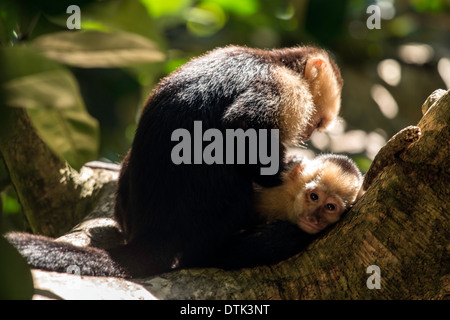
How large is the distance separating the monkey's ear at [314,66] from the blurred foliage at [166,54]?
2.93 feet

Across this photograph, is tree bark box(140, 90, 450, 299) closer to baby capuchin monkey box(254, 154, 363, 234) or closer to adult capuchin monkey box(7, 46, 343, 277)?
adult capuchin monkey box(7, 46, 343, 277)

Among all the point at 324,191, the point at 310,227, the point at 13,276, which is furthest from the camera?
the point at 324,191

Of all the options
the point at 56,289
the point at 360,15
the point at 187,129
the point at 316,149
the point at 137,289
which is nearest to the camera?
the point at 56,289

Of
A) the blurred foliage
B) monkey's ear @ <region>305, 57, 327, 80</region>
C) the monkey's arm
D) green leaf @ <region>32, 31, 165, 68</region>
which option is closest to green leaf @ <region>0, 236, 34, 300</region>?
the blurred foliage

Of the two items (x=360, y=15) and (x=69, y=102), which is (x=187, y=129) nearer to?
(x=69, y=102)

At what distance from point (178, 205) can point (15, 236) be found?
2.51 feet

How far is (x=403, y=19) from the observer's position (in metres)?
7.91

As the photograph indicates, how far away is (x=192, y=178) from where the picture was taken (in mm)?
2541

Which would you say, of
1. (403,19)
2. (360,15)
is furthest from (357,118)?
(403,19)

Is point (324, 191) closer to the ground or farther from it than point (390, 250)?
farther from it

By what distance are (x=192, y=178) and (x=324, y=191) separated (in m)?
0.87

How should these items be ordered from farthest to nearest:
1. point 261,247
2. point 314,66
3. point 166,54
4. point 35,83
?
point 314,66 → point 261,247 → point 166,54 → point 35,83

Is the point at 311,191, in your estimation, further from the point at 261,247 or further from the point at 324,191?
the point at 261,247

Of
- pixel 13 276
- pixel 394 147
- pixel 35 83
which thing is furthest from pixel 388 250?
pixel 35 83
